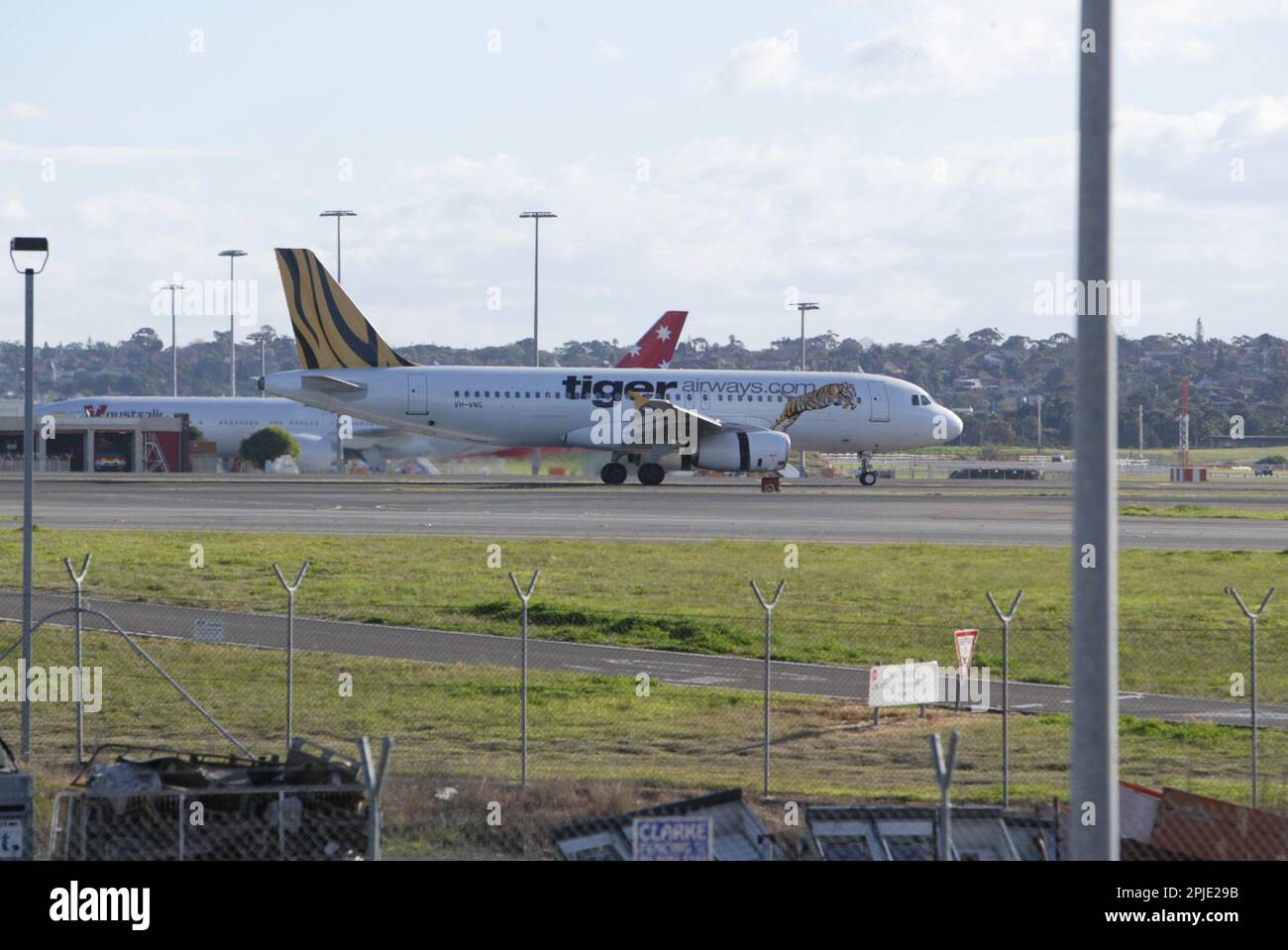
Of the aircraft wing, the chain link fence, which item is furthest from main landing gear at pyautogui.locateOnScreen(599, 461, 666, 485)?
the chain link fence

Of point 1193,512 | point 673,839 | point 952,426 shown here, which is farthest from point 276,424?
point 673,839

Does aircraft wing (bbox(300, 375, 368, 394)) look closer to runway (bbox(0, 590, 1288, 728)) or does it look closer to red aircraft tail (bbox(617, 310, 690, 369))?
red aircraft tail (bbox(617, 310, 690, 369))

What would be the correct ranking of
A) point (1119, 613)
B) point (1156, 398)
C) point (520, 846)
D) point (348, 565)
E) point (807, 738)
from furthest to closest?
1. point (1156, 398)
2. point (348, 565)
3. point (1119, 613)
4. point (807, 738)
5. point (520, 846)

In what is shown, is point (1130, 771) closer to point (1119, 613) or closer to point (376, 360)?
point (1119, 613)

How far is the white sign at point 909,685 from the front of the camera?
18.0 metres

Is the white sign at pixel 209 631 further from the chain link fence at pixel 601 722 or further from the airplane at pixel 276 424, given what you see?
the airplane at pixel 276 424

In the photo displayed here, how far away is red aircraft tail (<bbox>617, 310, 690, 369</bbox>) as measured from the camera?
2746 inches

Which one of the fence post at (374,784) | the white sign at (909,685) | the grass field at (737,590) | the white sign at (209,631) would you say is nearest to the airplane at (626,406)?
the grass field at (737,590)

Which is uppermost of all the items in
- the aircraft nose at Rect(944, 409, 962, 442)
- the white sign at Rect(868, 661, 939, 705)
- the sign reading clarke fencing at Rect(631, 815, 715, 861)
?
the aircraft nose at Rect(944, 409, 962, 442)

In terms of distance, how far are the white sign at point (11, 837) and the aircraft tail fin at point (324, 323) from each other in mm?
46910

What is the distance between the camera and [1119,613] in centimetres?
2506

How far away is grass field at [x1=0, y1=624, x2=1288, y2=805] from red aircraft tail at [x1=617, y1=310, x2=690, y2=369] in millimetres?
49110
